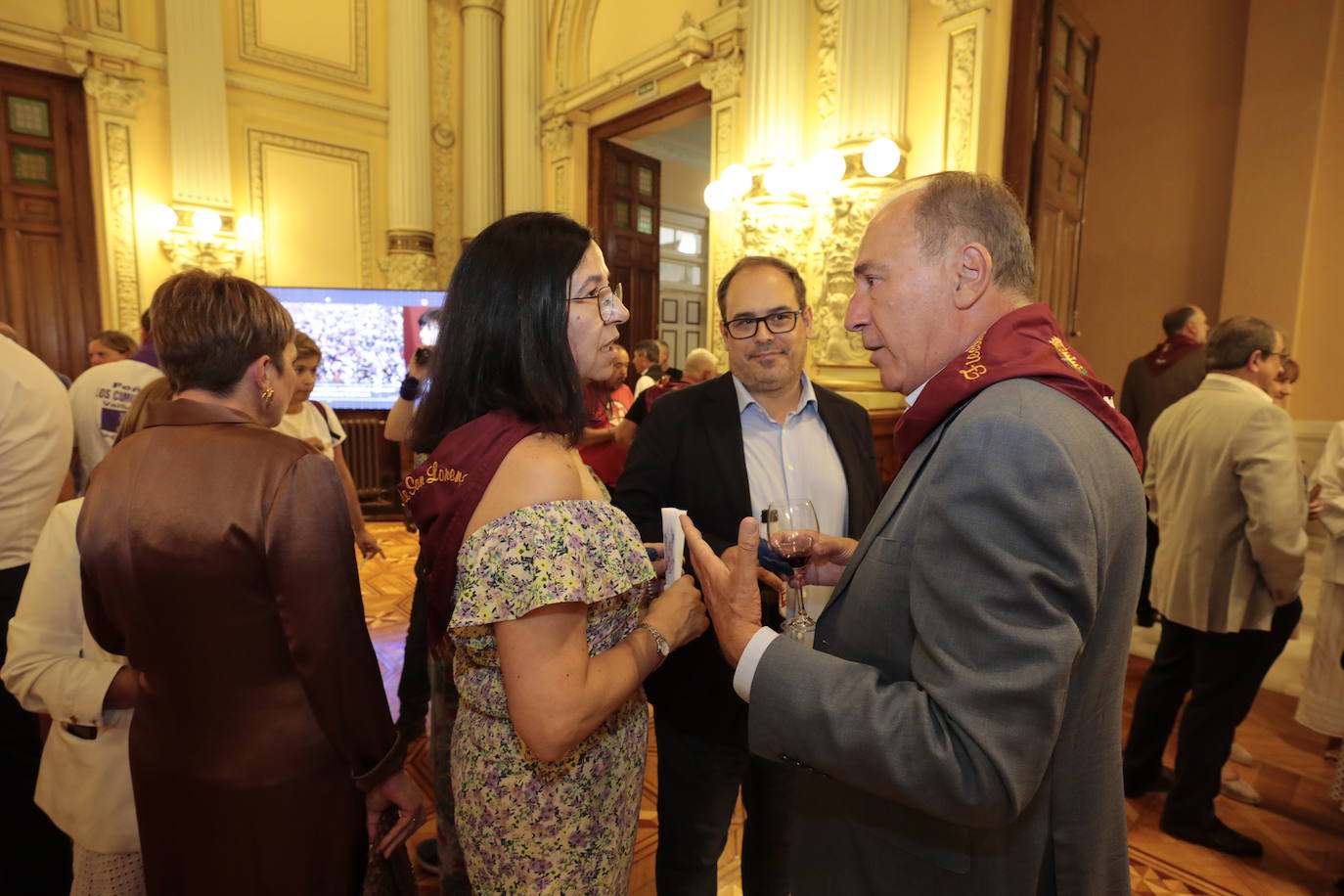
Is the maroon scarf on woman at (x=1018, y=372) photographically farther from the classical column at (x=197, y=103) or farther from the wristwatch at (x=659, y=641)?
the classical column at (x=197, y=103)

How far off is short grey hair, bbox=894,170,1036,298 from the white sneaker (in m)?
3.06

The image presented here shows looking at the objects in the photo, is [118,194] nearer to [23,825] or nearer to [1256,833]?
[23,825]

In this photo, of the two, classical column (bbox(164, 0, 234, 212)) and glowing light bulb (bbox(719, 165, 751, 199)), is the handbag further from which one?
classical column (bbox(164, 0, 234, 212))

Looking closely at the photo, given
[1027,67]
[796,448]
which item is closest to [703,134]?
[1027,67]

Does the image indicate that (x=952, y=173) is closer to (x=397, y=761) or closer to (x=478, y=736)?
(x=478, y=736)

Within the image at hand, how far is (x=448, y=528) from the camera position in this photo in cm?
113

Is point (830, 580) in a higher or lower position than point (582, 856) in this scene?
higher

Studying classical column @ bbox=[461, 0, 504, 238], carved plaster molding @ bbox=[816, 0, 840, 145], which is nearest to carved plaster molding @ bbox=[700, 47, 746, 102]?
carved plaster molding @ bbox=[816, 0, 840, 145]

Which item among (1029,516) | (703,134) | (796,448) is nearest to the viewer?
(1029,516)

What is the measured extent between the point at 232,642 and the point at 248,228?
8.19 meters

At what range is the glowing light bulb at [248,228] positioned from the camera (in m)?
7.78

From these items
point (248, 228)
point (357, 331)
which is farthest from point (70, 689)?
point (248, 228)

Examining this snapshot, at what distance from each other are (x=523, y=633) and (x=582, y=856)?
50cm

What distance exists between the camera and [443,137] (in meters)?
8.63
